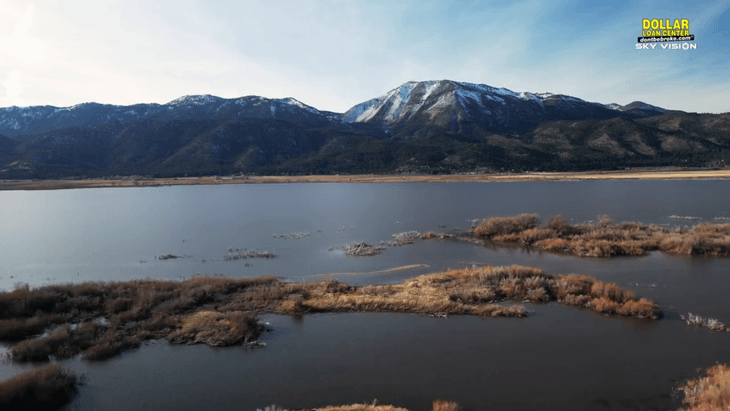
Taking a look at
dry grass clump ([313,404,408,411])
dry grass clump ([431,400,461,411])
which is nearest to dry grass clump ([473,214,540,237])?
dry grass clump ([431,400,461,411])

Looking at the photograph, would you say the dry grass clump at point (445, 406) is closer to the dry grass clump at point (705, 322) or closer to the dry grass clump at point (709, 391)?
the dry grass clump at point (709, 391)

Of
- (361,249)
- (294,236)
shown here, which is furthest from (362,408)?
(294,236)

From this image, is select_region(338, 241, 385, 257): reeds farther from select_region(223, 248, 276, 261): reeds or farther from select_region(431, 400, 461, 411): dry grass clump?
select_region(431, 400, 461, 411): dry grass clump

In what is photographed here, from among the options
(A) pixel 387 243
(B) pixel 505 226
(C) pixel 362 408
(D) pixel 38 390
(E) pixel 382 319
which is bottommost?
(E) pixel 382 319

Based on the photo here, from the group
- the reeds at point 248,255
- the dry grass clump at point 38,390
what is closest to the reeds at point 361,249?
the reeds at point 248,255

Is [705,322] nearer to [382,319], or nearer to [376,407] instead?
[382,319]

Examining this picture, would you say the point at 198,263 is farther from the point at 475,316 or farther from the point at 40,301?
the point at 475,316
